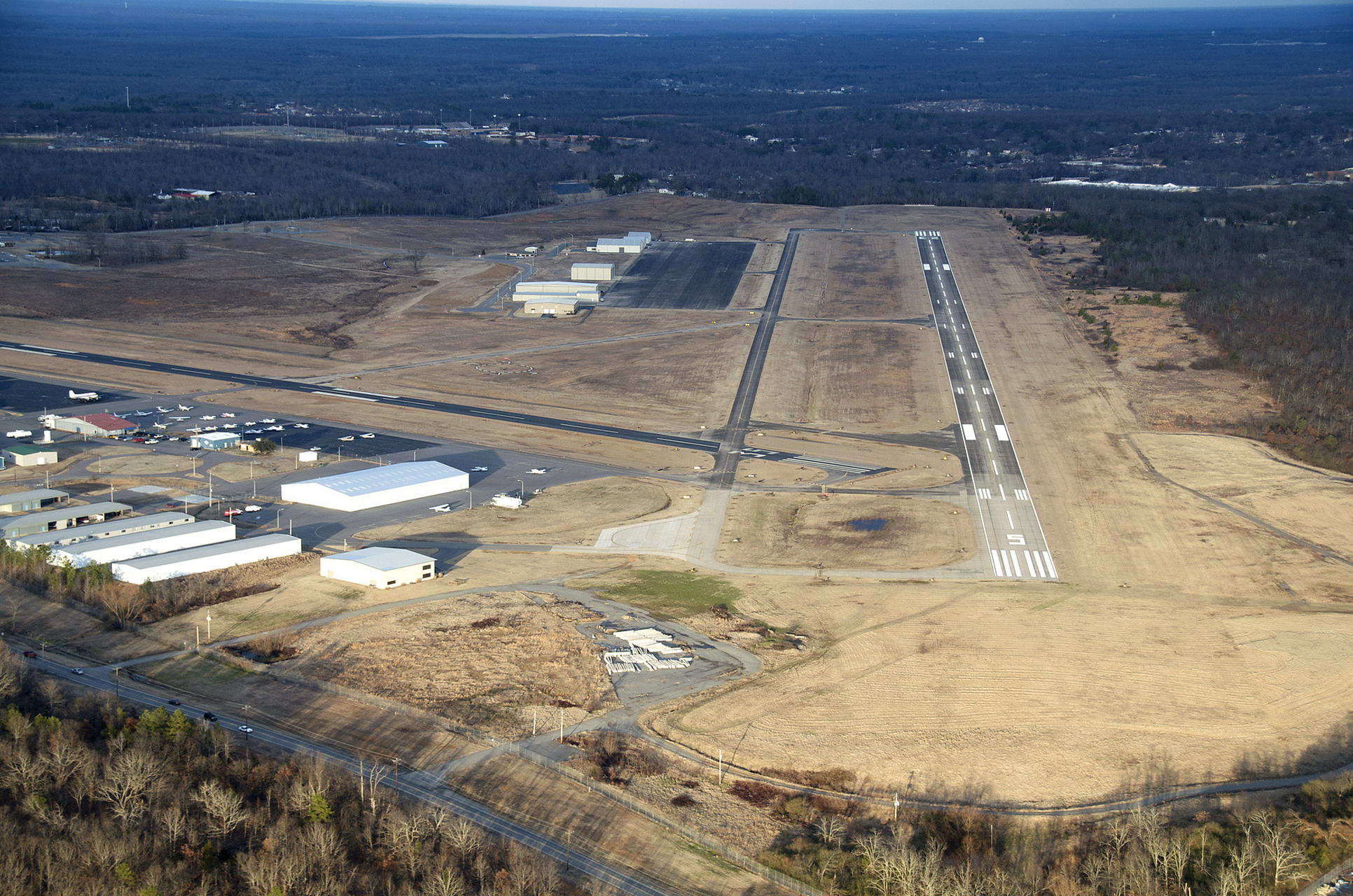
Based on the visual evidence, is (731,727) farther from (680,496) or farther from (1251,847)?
(680,496)

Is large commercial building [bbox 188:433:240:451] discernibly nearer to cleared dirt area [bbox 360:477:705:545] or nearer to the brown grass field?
the brown grass field

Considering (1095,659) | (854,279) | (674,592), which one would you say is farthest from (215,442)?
(854,279)

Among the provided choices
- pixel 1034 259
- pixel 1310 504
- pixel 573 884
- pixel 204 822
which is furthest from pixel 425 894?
pixel 1034 259

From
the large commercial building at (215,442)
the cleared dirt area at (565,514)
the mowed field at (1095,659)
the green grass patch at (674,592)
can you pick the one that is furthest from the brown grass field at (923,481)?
the large commercial building at (215,442)

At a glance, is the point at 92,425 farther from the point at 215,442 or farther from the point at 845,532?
the point at 845,532

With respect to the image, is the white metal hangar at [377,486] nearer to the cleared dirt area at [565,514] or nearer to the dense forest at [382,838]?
the cleared dirt area at [565,514]

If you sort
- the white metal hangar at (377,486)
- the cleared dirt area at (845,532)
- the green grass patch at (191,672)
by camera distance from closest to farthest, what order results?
the green grass patch at (191,672), the cleared dirt area at (845,532), the white metal hangar at (377,486)

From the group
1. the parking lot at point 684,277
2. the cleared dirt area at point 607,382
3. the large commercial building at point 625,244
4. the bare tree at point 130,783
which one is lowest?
the bare tree at point 130,783
